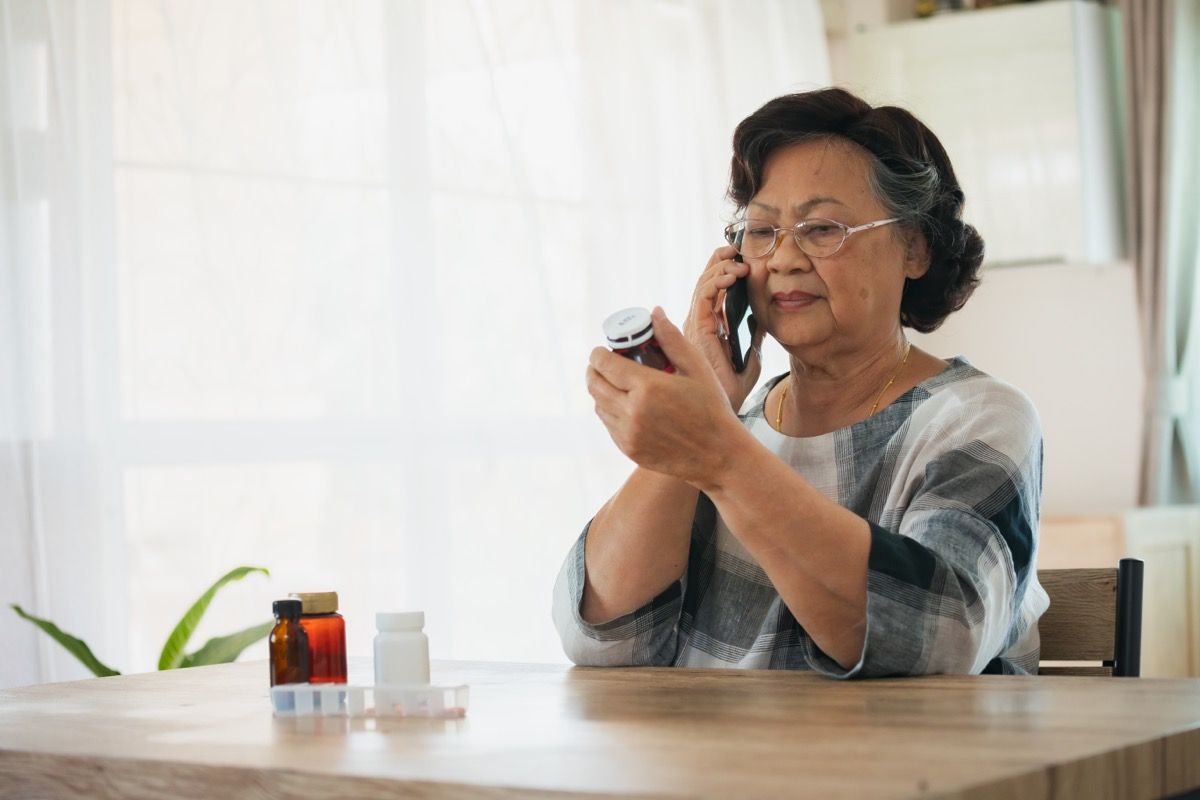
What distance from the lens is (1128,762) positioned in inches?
36.0

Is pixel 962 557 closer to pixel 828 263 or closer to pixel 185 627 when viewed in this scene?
pixel 828 263

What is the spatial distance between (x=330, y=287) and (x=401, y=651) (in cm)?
195

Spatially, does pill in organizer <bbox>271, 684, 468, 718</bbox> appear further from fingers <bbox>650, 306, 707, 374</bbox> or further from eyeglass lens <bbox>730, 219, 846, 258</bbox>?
eyeglass lens <bbox>730, 219, 846, 258</bbox>

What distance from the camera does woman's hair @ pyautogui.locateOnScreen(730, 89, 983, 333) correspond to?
1768 mm

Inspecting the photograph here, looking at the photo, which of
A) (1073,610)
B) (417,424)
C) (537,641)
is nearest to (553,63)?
(417,424)

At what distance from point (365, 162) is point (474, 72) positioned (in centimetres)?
41

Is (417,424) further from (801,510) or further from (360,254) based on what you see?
(801,510)

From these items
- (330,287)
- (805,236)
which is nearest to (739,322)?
(805,236)

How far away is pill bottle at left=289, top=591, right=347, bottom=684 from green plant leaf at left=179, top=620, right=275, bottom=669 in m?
1.19

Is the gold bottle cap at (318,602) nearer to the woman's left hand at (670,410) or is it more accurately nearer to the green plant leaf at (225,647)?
the woman's left hand at (670,410)

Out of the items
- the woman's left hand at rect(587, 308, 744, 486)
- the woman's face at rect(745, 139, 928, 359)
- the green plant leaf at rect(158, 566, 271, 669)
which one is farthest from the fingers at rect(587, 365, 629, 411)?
the green plant leaf at rect(158, 566, 271, 669)

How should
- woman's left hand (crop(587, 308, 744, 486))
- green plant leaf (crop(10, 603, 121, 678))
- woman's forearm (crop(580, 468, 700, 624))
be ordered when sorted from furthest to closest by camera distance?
green plant leaf (crop(10, 603, 121, 678))
woman's forearm (crop(580, 468, 700, 624))
woman's left hand (crop(587, 308, 744, 486))

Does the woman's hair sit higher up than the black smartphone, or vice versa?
the woman's hair

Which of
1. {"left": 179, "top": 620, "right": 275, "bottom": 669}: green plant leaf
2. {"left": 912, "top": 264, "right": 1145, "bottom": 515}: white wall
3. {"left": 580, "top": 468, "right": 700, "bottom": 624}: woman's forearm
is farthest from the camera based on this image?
{"left": 912, "top": 264, "right": 1145, "bottom": 515}: white wall
